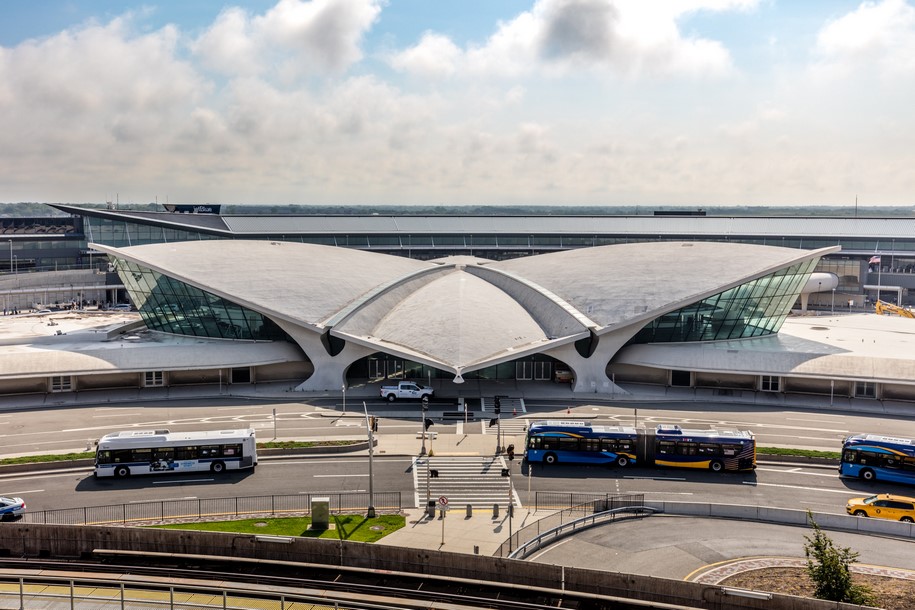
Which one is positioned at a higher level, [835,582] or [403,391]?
[403,391]

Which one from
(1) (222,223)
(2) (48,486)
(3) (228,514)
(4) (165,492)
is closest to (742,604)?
(3) (228,514)

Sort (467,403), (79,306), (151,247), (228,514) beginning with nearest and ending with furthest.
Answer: (228,514) < (467,403) < (151,247) < (79,306)

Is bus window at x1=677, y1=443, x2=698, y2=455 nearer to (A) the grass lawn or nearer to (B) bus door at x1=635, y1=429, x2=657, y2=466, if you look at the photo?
(B) bus door at x1=635, y1=429, x2=657, y2=466

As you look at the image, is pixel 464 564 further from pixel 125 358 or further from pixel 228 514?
pixel 125 358

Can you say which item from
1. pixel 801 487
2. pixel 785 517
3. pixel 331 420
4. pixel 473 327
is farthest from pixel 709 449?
pixel 331 420

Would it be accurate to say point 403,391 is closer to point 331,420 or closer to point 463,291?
point 331,420

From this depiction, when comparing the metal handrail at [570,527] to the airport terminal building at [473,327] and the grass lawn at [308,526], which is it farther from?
the airport terminal building at [473,327]

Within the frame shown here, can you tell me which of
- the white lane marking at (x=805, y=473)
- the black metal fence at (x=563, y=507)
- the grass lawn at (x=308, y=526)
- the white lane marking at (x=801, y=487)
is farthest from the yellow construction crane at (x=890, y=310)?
A: the grass lawn at (x=308, y=526)
